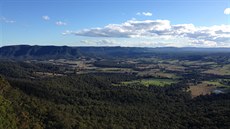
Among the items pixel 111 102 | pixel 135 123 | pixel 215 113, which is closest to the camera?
pixel 135 123

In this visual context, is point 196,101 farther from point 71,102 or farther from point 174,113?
point 71,102

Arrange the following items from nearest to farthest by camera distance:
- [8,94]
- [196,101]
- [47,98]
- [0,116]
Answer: [0,116], [8,94], [47,98], [196,101]

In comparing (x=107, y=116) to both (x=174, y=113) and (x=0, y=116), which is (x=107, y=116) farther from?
(x=0, y=116)

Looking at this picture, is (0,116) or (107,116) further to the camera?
(107,116)

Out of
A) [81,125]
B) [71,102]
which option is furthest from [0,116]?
[71,102]

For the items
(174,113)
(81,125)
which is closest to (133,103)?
(174,113)

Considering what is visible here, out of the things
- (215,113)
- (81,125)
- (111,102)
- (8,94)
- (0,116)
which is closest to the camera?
(0,116)

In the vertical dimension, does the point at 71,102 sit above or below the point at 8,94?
below

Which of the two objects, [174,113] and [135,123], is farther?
[174,113]

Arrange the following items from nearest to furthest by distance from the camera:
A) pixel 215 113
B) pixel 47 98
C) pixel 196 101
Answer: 1. pixel 215 113
2. pixel 47 98
3. pixel 196 101
